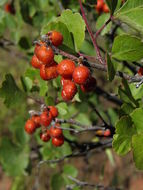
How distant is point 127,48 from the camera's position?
3.37 feet

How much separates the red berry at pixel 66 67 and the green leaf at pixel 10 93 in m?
0.44

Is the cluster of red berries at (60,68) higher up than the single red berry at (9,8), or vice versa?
the single red berry at (9,8)

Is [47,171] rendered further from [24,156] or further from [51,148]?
[51,148]

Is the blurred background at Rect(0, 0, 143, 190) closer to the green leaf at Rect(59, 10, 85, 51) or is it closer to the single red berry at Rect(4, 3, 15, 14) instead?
the single red berry at Rect(4, 3, 15, 14)

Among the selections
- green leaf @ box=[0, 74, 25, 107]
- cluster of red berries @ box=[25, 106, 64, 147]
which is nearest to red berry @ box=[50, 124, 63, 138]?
cluster of red berries @ box=[25, 106, 64, 147]

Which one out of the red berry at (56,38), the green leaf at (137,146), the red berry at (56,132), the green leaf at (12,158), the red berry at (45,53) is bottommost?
the green leaf at (12,158)

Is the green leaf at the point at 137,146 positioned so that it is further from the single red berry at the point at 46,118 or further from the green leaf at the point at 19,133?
the green leaf at the point at 19,133

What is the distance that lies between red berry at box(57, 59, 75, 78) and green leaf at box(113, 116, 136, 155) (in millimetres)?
241

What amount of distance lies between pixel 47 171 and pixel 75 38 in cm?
459

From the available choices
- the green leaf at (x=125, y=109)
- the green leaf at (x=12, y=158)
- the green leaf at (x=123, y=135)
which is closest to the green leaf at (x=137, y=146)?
the green leaf at (x=123, y=135)

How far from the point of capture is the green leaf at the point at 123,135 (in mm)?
1052

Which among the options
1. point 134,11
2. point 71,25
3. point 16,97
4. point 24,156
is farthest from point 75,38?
point 24,156

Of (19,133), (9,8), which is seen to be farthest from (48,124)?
(9,8)

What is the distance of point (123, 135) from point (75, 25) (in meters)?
0.43
